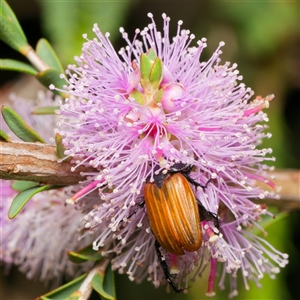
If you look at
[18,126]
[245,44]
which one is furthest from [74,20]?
[18,126]

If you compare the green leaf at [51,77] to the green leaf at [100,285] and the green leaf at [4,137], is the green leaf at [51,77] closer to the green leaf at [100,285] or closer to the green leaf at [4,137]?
the green leaf at [4,137]

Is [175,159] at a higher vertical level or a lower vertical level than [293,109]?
lower

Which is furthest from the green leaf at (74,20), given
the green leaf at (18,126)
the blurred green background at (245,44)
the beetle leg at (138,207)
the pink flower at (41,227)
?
the beetle leg at (138,207)

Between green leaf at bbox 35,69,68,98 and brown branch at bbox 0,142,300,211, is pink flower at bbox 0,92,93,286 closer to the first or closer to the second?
green leaf at bbox 35,69,68,98

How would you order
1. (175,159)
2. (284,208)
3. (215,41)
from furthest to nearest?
1. (215,41)
2. (284,208)
3. (175,159)

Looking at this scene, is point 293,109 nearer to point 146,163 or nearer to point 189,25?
point 189,25

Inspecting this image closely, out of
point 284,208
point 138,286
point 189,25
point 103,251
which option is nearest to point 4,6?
point 103,251

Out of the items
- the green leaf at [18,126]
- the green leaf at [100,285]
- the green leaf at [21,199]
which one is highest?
the green leaf at [18,126]

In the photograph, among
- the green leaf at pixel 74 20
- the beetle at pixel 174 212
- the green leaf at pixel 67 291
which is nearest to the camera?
the beetle at pixel 174 212
